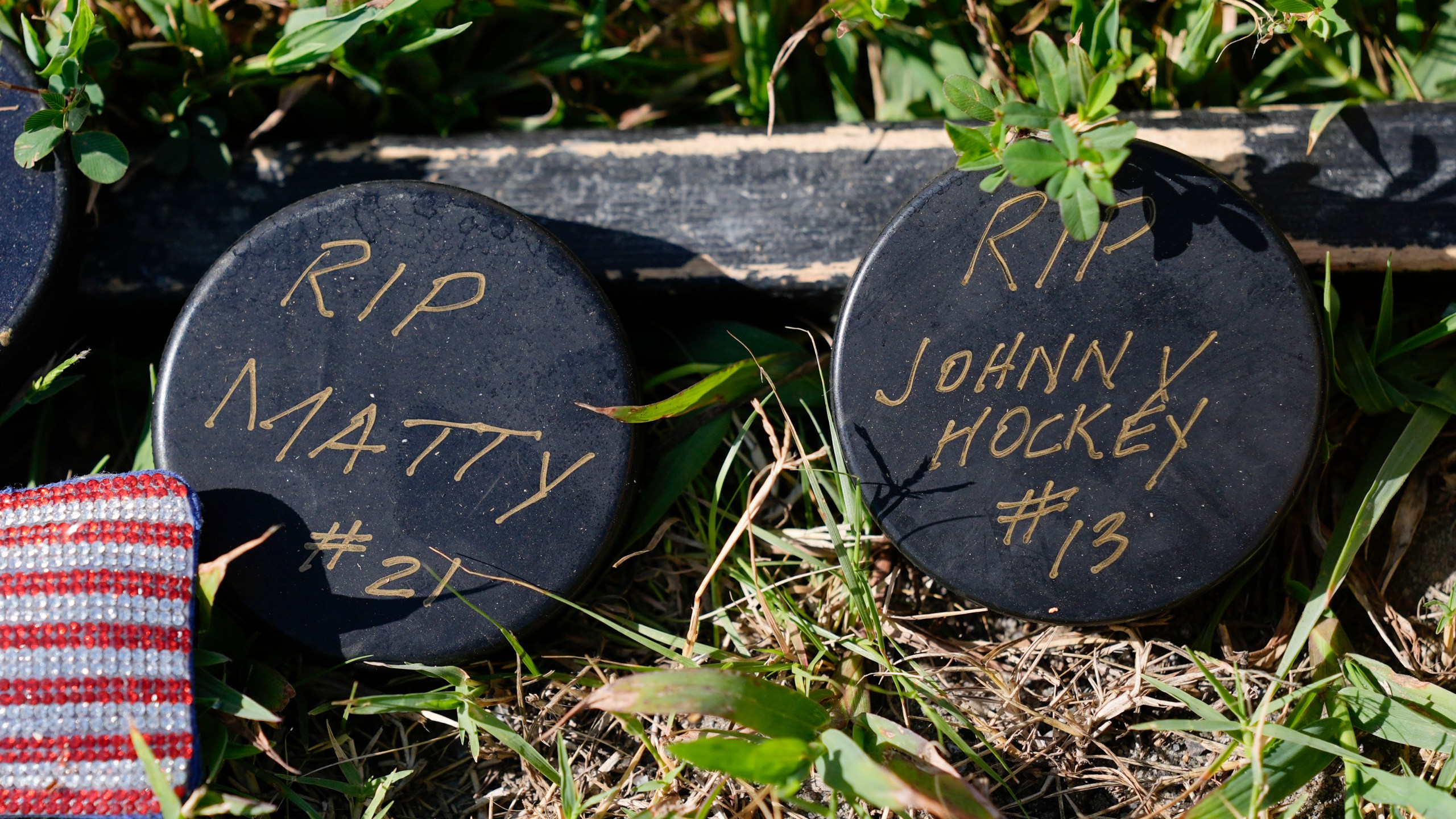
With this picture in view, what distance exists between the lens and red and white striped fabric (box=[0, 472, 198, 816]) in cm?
97

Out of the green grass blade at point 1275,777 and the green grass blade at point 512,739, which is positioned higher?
the green grass blade at point 512,739

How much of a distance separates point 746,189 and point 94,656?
872 millimetres

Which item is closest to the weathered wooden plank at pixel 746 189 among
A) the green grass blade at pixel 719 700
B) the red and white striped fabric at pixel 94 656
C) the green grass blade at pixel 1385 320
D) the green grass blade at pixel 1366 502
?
the green grass blade at pixel 1385 320

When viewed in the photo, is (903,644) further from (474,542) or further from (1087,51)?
(1087,51)

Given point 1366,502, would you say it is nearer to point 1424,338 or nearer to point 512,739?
point 1424,338

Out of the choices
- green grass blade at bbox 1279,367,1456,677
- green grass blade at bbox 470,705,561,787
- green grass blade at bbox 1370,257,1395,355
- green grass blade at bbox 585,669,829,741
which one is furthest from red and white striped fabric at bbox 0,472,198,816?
green grass blade at bbox 1370,257,1395,355

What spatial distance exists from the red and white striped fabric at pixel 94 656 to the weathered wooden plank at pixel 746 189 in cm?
35

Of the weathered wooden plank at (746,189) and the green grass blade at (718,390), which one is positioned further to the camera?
the weathered wooden plank at (746,189)

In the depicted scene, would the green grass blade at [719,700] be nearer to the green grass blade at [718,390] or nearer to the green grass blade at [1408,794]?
the green grass blade at [718,390]

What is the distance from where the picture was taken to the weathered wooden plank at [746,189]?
1.17 metres

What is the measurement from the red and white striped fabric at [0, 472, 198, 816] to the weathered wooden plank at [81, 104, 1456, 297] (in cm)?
35

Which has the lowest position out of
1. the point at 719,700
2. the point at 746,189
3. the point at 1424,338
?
the point at 719,700

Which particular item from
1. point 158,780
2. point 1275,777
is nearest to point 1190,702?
point 1275,777

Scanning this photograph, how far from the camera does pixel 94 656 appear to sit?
98 centimetres
